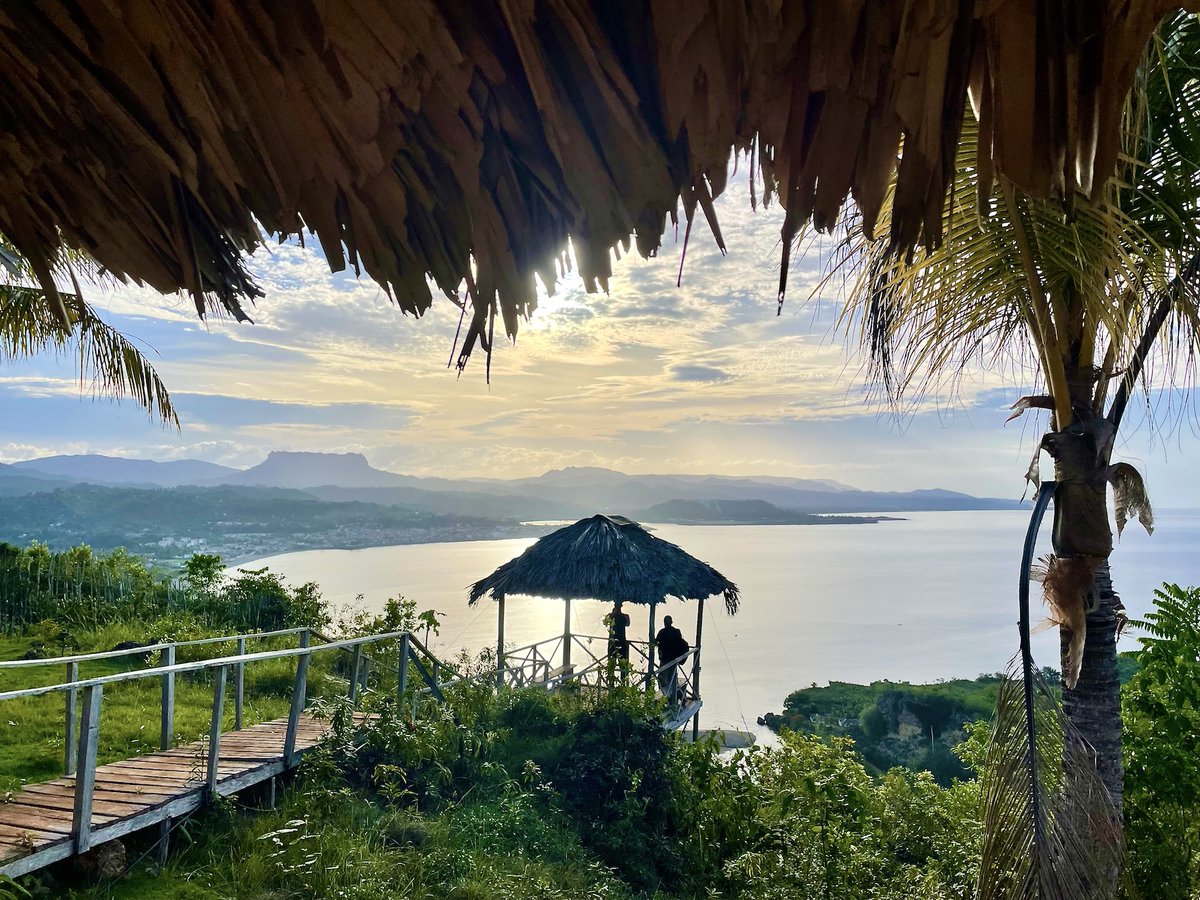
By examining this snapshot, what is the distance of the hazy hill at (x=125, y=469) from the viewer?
94.4 feet

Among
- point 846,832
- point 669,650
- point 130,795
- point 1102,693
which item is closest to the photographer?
point 1102,693

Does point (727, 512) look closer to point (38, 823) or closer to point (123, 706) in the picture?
point (123, 706)

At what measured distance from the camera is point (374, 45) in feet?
3.91

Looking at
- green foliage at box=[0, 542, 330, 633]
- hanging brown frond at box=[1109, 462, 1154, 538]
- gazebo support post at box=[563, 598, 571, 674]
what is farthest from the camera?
gazebo support post at box=[563, 598, 571, 674]

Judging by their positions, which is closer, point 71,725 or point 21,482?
point 71,725

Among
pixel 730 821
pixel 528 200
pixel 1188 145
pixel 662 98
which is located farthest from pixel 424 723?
pixel 1188 145

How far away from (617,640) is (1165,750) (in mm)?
4404

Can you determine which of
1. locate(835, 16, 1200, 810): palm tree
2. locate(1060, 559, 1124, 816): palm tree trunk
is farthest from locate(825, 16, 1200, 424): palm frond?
locate(1060, 559, 1124, 816): palm tree trunk

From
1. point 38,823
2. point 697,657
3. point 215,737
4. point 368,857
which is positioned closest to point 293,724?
point 215,737

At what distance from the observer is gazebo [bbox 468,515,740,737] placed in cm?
978

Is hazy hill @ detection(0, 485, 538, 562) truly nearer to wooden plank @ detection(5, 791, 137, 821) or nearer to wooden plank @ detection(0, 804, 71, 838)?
wooden plank @ detection(5, 791, 137, 821)

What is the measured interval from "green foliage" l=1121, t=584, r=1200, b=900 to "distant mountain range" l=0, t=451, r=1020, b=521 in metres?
10.0

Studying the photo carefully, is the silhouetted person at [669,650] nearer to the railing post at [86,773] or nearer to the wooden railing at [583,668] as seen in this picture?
the wooden railing at [583,668]

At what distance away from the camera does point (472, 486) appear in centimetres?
4278
